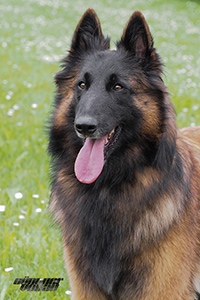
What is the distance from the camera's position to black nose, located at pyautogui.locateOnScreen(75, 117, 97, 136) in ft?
8.22

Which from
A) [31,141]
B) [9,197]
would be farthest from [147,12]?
[9,197]

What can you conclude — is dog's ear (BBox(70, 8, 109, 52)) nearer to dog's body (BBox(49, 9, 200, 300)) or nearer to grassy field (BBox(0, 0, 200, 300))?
dog's body (BBox(49, 9, 200, 300))

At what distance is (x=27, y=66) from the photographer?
10859 mm

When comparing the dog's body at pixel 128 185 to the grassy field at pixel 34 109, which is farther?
the grassy field at pixel 34 109

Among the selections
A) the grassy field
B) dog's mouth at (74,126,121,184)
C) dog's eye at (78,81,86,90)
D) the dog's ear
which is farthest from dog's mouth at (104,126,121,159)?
the dog's ear

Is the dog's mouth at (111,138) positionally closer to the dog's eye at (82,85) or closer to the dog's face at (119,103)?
Answer: the dog's face at (119,103)

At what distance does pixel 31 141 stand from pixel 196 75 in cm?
636

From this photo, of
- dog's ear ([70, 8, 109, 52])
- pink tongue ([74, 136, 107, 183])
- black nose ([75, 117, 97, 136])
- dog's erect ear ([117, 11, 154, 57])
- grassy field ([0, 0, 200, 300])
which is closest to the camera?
black nose ([75, 117, 97, 136])

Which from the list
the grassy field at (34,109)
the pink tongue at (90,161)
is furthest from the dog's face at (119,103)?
the grassy field at (34,109)

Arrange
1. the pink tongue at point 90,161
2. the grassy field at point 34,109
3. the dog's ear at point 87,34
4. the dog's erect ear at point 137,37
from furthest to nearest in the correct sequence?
the grassy field at point 34,109
the dog's ear at point 87,34
the dog's erect ear at point 137,37
the pink tongue at point 90,161

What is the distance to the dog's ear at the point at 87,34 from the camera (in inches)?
118

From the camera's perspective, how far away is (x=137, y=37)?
9.35 feet

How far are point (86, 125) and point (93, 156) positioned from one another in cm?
27

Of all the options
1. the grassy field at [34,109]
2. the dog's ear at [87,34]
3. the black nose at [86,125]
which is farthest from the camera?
the grassy field at [34,109]
